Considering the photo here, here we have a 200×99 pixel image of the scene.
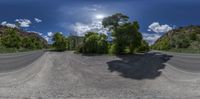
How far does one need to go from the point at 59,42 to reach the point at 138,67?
20.6 m

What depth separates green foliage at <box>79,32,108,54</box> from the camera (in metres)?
22.6

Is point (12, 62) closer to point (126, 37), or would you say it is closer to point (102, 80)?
point (126, 37)

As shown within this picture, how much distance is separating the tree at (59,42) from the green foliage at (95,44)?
12110 millimetres

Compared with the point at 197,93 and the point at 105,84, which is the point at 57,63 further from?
the point at 197,93

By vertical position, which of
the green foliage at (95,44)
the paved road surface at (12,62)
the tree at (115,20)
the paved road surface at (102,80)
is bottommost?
the paved road surface at (102,80)

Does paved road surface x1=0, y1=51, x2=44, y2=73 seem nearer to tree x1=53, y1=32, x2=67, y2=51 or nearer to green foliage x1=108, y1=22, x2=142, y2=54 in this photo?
green foliage x1=108, y1=22, x2=142, y2=54

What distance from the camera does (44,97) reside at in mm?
10789

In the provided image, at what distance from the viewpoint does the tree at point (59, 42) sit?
35.4 metres

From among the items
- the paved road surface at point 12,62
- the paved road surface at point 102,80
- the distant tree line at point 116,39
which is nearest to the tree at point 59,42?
the paved road surface at point 12,62

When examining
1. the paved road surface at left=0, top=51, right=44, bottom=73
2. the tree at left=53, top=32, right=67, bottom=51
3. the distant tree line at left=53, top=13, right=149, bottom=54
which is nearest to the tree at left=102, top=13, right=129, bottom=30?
the distant tree line at left=53, top=13, right=149, bottom=54

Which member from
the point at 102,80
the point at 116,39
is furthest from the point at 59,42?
the point at 102,80

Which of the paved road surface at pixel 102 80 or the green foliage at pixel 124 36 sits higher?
the green foliage at pixel 124 36

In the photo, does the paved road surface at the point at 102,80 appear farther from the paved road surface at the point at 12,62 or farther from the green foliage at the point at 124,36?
the green foliage at the point at 124,36

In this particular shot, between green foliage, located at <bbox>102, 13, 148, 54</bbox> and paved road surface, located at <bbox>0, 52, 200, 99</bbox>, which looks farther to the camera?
green foliage, located at <bbox>102, 13, 148, 54</bbox>
